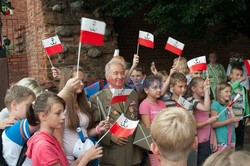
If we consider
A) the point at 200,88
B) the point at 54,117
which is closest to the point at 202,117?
the point at 200,88

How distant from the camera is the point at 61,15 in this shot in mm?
6227

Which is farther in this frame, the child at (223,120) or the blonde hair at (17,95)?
the child at (223,120)

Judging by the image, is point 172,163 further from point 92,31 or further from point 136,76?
point 136,76

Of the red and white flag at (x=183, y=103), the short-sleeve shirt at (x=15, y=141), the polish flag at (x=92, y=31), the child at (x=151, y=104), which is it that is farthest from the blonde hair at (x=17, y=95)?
the red and white flag at (x=183, y=103)

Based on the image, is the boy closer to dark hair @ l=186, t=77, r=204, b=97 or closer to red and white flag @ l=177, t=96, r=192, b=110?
dark hair @ l=186, t=77, r=204, b=97

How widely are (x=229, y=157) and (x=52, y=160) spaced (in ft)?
4.27

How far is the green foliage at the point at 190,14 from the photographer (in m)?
5.17

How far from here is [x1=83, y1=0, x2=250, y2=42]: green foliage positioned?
517cm

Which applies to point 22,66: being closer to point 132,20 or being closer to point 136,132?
point 132,20

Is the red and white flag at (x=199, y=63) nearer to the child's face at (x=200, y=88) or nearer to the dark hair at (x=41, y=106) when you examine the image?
the child's face at (x=200, y=88)

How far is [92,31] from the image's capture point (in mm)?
3010

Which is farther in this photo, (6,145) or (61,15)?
A: (61,15)

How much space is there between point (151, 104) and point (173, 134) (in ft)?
5.99

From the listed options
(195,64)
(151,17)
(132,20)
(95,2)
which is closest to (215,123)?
(195,64)
